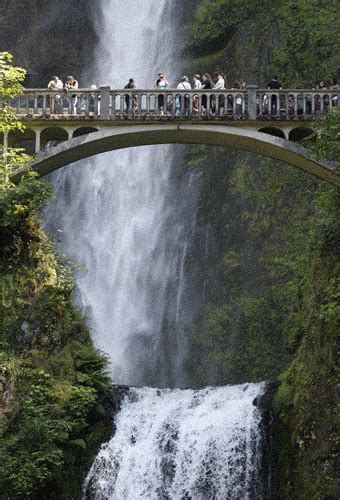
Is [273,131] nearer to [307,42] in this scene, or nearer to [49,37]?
[307,42]

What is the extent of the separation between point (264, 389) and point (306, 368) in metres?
2.59

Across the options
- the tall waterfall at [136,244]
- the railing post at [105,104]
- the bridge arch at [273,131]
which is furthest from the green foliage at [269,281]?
the railing post at [105,104]

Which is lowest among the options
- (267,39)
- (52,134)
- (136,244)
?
(52,134)

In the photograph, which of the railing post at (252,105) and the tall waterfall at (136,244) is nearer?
the railing post at (252,105)

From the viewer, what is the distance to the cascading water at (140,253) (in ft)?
71.5

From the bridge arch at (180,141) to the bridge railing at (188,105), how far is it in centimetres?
39

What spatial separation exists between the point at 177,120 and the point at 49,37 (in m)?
23.2

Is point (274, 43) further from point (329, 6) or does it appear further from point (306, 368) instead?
point (306, 368)

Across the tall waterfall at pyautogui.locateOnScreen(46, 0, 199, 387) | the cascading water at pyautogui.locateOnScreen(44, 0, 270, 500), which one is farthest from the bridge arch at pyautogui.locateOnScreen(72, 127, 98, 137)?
the tall waterfall at pyautogui.locateOnScreen(46, 0, 199, 387)

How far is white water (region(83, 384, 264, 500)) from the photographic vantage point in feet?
63.4

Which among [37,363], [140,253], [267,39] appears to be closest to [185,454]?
[37,363]

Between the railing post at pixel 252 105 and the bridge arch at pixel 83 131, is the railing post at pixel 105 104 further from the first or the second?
the railing post at pixel 252 105

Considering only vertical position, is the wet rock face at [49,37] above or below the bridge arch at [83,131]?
above

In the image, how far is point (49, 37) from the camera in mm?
44656
